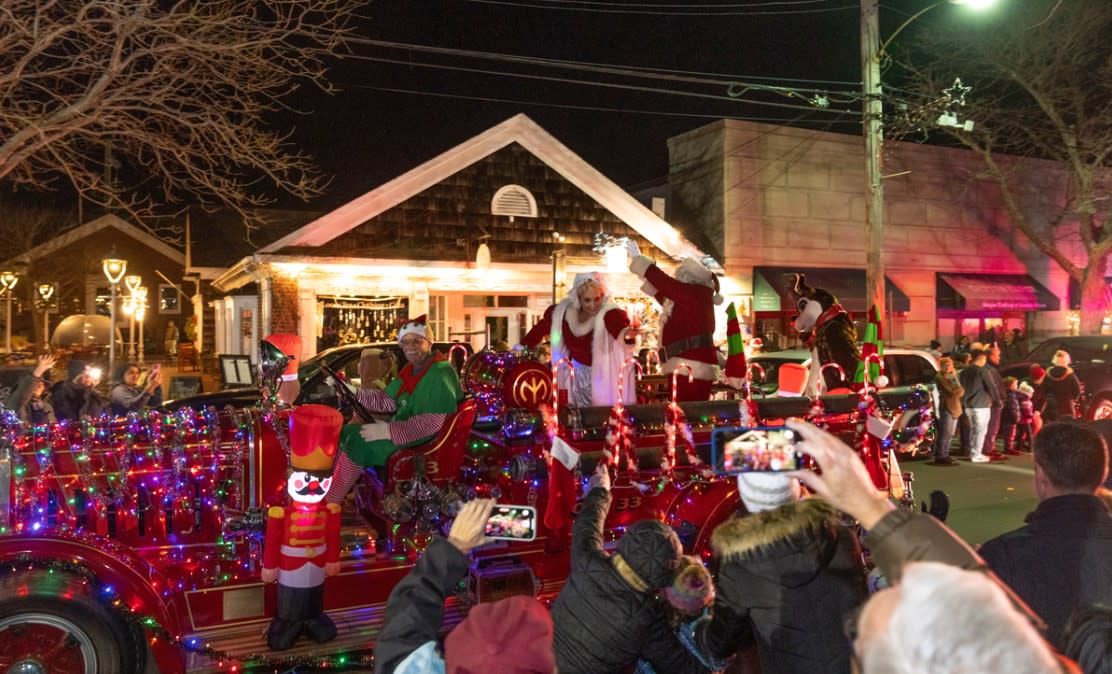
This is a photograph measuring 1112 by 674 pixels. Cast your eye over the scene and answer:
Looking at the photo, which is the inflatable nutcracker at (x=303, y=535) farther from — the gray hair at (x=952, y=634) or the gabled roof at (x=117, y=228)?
the gabled roof at (x=117, y=228)

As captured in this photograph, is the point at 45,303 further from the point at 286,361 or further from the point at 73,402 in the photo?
the point at 286,361

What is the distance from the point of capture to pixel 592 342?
619 centimetres

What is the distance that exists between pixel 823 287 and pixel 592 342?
17564 mm

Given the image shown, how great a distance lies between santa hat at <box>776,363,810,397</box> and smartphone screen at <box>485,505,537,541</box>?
3.86 m

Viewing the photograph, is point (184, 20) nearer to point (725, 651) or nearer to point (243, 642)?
point (243, 642)

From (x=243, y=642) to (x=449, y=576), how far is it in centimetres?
239

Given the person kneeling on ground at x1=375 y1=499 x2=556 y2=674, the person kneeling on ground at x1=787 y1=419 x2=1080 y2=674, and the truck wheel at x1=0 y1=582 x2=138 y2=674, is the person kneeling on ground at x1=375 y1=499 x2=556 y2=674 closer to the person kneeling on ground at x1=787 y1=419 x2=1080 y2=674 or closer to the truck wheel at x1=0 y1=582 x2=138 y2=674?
the person kneeling on ground at x1=787 y1=419 x2=1080 y2=674

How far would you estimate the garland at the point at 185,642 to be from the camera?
3.80 m

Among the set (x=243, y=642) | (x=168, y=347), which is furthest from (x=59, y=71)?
(x=168, y=347)

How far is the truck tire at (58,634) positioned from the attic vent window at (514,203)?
624 inches

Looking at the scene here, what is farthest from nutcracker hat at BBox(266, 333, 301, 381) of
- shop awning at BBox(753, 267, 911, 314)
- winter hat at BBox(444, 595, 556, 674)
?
shop awning at BBox(753, 267, 911, 314)

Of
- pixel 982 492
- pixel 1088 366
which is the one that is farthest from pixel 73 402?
pixel 1088 366

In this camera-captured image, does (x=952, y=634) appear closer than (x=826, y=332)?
Yes

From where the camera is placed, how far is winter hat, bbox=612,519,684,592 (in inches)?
111
